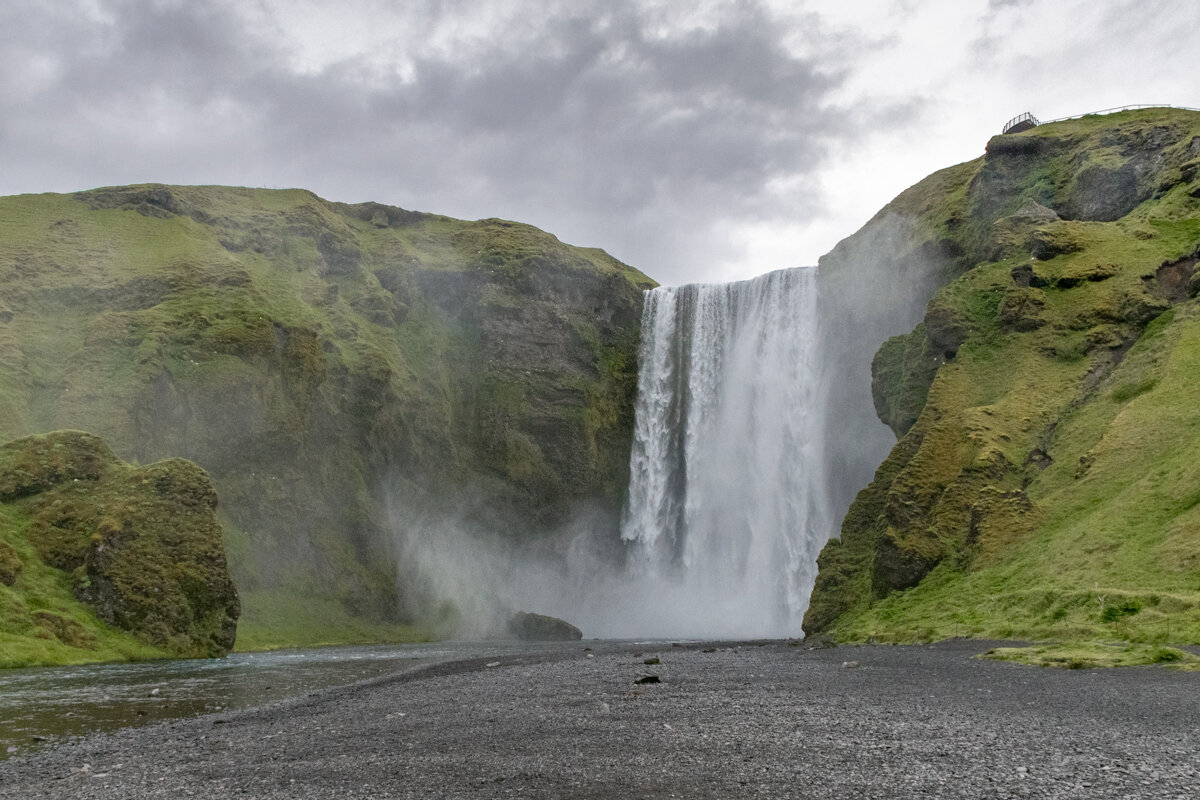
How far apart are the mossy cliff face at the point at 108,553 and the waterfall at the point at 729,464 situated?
39.4m

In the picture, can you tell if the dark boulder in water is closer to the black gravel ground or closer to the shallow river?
the shallow river

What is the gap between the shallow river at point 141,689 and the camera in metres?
18.3

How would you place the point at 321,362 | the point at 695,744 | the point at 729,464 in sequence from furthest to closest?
the point at 729,464, the point at 321,362, the point at 695,744

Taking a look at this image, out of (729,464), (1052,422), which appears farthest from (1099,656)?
(729,464)

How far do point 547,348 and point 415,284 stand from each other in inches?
714

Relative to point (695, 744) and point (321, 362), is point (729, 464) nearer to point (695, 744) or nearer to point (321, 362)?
point (321, 362)

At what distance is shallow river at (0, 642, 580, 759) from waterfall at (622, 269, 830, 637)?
125 ft

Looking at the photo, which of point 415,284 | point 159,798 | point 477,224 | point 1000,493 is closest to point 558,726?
point 159,798

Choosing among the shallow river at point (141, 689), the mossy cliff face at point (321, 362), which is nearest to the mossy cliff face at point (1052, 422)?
the shallow river at point (141, 689)

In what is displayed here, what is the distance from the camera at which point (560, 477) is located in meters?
89.6

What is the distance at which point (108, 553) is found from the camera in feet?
151

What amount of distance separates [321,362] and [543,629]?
30.8m

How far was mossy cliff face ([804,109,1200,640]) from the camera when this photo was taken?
29.2 metres

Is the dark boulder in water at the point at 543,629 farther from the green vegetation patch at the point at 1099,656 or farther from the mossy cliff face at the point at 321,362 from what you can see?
the green vegetation patch at the point at 1099,656
